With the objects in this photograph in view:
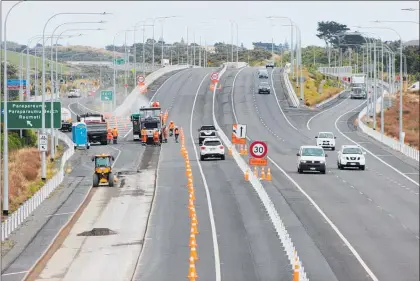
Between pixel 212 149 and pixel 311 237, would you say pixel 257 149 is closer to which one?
pixel 311 237

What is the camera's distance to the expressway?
30.2 m

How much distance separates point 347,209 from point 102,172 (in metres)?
20.1

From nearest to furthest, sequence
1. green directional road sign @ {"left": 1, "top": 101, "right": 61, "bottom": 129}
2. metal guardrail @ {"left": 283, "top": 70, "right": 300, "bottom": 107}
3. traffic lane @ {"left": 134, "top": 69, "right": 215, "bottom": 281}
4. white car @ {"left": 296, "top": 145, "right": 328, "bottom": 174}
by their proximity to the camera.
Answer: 1. traffic lane @ {"left": 134, "top": 69, "right": 215, "bottom": 281}
2. white car @ {"left": 296, "top": 145, "right": 328, "bottom": 174}
3. green directional road sign @ {"left": 1, "top": 101, "right": 61, "bottom": 129}
4. metal guardrail @ {"left": 283, "top": 70, "right": 300, "bottom": 107}

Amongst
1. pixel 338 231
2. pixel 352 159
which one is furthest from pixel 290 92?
pixel 338 231

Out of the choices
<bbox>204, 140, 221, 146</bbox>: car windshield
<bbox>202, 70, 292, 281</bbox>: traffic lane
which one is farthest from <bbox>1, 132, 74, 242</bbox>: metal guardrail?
<bbox>204, 140, 221, 146</bbox>: car windshield

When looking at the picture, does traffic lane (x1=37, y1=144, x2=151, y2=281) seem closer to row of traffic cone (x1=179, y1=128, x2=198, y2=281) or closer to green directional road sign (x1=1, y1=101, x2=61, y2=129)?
row of traffic cone (x1=179, y1=128, x2=198, y2=281)

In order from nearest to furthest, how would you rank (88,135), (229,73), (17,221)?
1. (17,221)
2. (88,135)
3. (229,73)

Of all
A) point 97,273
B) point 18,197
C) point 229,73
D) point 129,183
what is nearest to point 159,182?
point 129,183

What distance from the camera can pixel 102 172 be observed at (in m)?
64.4

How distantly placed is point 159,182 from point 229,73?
393 ft

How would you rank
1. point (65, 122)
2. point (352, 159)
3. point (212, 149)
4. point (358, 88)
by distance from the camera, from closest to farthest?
point (352, 159)
point (212, 149)
point (65, 122)
point (358, 88)

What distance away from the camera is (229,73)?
18462cm

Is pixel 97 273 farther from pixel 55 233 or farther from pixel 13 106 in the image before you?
pixel 13 106

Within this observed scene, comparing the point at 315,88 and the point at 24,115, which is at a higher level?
the point at 315,88
